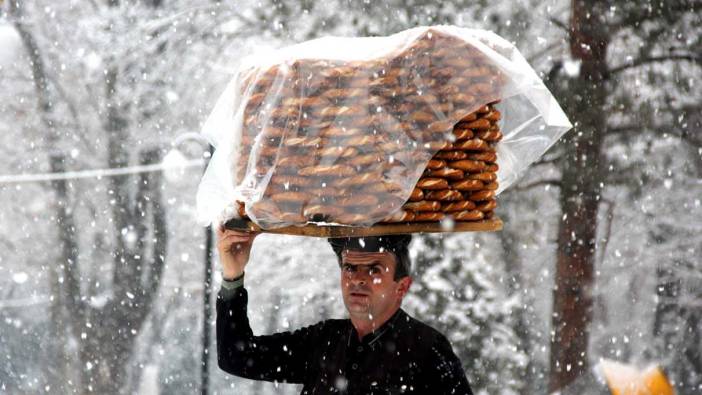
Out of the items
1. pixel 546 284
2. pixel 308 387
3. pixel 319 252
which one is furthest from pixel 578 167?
pixel 308 387

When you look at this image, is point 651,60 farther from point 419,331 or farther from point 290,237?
point 419,331

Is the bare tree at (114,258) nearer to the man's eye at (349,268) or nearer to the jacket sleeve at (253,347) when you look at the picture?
the jacket sleeve at (253,347)

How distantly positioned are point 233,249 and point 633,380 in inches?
233

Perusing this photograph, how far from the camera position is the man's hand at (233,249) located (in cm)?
263

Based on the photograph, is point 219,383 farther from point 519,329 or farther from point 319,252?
point 519,329

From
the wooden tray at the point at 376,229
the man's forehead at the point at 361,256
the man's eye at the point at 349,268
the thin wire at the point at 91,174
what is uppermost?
the thin wire at the point at 91,174

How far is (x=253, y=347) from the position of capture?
9.23 ft

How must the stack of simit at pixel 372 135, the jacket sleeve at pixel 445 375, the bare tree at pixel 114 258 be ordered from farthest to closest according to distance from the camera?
the bare tree at pixel 114 258
the jacket sleeve at pixel 445 375
the stack of simit at pixel 372 135

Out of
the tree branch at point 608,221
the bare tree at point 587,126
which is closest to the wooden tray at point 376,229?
the bare tree at point 587,126

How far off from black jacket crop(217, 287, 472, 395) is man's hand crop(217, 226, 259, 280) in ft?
0.28

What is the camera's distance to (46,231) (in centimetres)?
965

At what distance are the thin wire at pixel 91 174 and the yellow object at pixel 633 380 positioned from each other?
434 centimetres

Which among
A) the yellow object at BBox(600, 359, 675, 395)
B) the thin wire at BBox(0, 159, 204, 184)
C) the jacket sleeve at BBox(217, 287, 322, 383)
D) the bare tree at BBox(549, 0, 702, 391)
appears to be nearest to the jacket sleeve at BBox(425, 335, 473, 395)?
the jacket sleeve at BBox(217, 287, 322, 383)

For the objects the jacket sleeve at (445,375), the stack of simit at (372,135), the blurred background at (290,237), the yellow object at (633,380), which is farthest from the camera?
the yellow object at (633,380)
